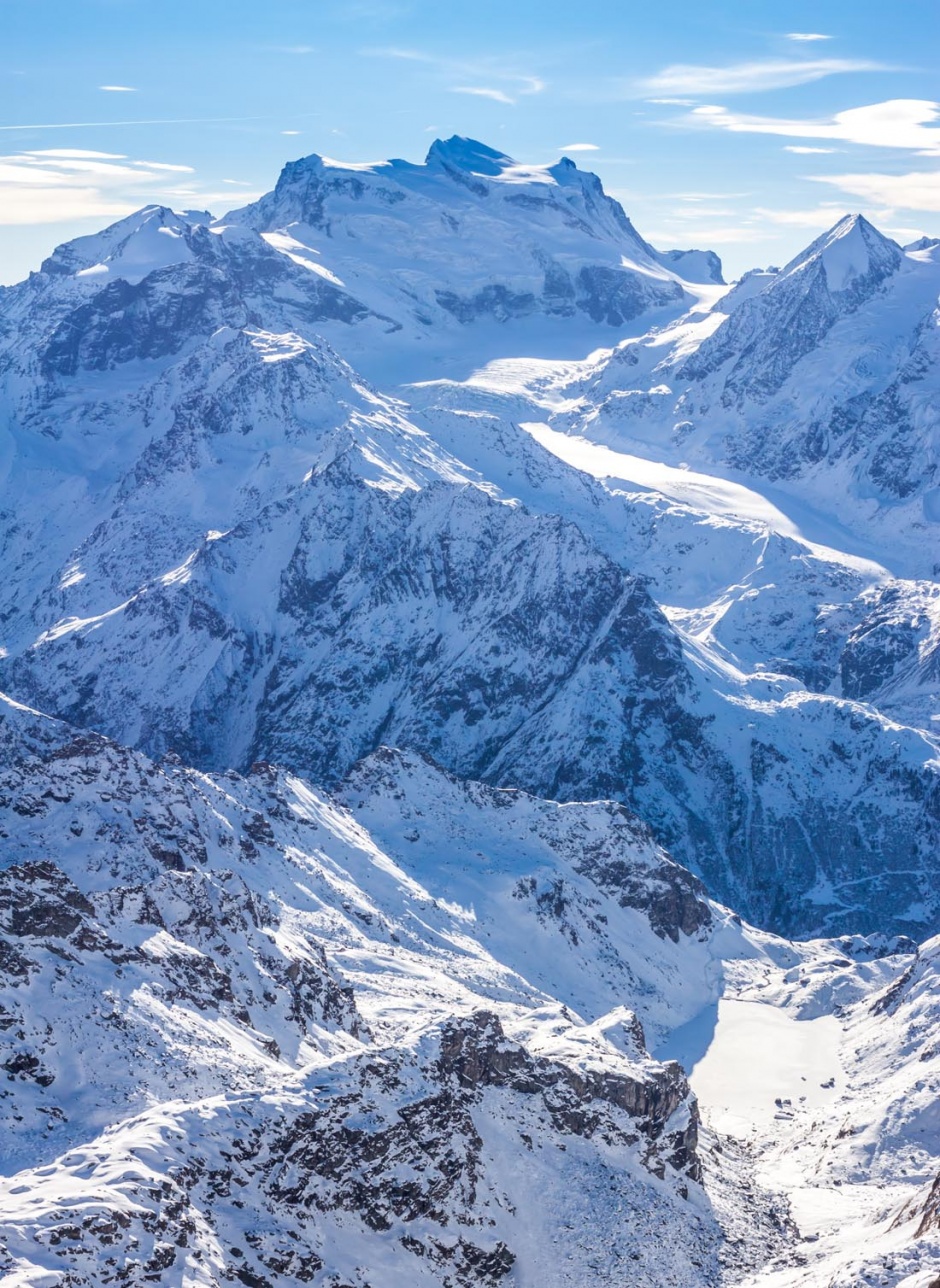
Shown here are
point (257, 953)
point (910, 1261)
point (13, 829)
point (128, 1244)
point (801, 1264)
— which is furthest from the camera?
point (13, 829)

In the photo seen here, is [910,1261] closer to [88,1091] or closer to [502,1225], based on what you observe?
[502,1225]

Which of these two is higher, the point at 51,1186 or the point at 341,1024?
the point at 51,1186

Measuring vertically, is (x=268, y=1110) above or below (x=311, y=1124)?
above

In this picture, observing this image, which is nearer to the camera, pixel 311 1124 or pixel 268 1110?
pixel 268 1110

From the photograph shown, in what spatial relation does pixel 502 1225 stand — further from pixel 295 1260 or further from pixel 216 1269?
pixel 216 1269

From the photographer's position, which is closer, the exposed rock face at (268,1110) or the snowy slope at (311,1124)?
the exposed rock face at (268,1110)

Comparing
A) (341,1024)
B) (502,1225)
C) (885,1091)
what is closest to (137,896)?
(341,1024)

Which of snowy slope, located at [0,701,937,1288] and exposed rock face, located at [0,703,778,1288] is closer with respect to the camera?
exposed rock face, located at [0,703,778,1288]

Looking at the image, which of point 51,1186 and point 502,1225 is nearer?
point 51,1186

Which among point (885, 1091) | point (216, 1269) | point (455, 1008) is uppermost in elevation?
point (216, 1269)

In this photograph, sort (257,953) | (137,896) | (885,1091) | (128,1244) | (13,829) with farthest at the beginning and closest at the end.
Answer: (885,1091)
(13,829)
(257,953)
(137,896)
(128,1244)
